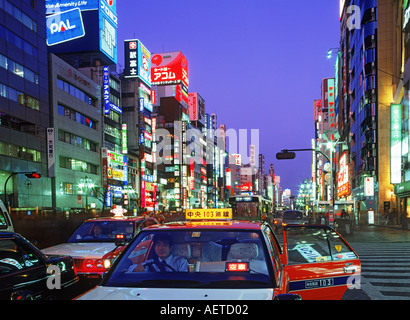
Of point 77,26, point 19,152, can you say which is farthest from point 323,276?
point 77,26

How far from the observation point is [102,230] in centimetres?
1093

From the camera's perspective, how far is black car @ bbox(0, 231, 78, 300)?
204 inches

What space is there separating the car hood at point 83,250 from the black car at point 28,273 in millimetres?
1901

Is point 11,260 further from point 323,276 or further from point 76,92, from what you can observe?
point 76,92

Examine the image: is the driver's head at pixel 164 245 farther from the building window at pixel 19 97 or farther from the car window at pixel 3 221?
the building window at pixel 19 97

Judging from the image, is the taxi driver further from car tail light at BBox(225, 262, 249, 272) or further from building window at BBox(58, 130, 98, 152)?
building window at BBox(58, 130, 98, 152)

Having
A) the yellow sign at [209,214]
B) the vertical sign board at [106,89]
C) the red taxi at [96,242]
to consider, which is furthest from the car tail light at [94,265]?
the vertical sign board at [106,89]

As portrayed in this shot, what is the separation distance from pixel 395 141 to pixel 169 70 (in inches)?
3492

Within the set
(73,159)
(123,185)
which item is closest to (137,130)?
(123,185)

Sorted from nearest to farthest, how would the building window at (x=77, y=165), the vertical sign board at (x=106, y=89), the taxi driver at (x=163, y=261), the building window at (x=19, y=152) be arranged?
the taxi driver at (x=163, y=261) → the building window at (x=19, y=152) → the building window at (x=77, y=165) → the vertical sign board at (x=106, y=89)

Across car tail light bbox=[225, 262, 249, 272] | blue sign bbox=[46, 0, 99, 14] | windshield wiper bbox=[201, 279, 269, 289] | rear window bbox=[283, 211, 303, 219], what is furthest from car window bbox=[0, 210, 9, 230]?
blue sign bbox=[46, 0, 99, 14]

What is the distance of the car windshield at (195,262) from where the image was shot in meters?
3.79
